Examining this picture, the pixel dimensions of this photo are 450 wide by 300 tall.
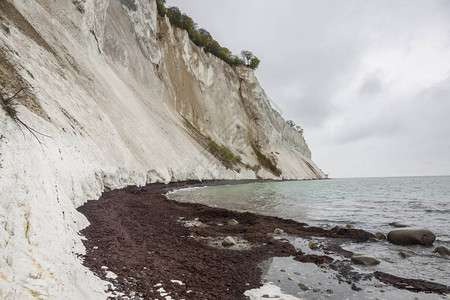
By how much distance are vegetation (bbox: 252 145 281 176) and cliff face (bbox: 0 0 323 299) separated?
0.88ft

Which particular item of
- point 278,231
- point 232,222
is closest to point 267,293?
point 278,231

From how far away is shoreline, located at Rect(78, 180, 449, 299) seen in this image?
13.9ft

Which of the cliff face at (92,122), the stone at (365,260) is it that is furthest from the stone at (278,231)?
the cliff face at (92,122)

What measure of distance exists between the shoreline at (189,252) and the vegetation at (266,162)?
48307 mm

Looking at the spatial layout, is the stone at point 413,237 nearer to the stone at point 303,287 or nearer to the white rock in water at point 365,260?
the white rock in water at point 365,260

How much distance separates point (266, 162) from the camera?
59125mm

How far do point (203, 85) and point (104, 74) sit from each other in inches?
1194

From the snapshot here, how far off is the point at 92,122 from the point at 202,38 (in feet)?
159

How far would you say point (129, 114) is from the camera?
23047 millimetres

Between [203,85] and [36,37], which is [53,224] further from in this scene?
[203,85]

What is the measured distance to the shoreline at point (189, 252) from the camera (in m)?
4.23

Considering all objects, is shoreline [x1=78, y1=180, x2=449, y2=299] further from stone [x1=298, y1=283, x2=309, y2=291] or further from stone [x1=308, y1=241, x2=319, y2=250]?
stone [x1=298, y1=283, x2=309, y2=291]

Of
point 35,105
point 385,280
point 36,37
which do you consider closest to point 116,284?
point 385,280

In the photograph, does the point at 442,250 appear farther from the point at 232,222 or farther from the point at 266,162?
the point at 266,162
